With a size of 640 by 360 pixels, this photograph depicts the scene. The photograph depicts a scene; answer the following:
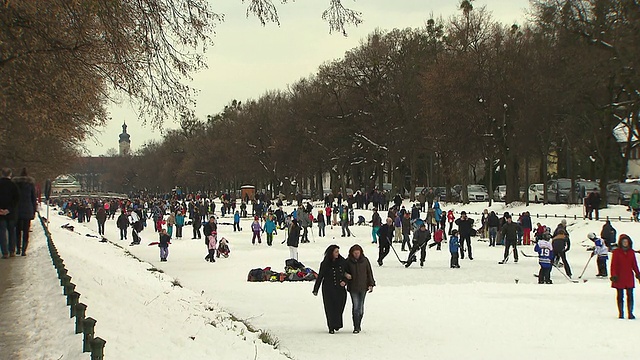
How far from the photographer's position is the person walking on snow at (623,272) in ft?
52.7

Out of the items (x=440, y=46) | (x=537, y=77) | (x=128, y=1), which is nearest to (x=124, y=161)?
(x=440, y=46)

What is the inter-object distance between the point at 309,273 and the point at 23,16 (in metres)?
12.6

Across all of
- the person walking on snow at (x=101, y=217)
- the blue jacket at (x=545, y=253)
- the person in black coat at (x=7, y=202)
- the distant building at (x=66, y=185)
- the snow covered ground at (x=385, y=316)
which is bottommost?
the snow covered ground at (x=385, y=316)

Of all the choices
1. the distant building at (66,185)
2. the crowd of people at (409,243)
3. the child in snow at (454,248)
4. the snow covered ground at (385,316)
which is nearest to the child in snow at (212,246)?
the crowd of people at (409,243)

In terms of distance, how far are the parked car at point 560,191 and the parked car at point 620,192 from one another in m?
3.06

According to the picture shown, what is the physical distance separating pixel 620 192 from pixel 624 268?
3776cm

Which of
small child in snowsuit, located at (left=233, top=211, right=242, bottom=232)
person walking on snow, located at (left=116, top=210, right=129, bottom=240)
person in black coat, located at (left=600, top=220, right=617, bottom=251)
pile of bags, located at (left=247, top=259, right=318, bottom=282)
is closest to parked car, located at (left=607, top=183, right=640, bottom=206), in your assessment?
small child in snowsuit, located at (left=233, top=211, right=242, bottom=232)

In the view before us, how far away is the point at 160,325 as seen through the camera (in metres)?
12.3

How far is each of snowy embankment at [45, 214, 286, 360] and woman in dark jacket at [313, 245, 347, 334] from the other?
3.74 ft

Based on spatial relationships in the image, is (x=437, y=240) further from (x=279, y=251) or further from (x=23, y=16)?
(x=23, y=16)

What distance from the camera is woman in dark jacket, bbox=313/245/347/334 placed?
14430 millimetres

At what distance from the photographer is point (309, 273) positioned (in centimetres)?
2395

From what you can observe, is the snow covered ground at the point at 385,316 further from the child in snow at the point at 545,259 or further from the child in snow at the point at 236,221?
the child in snow at the point at 236,221

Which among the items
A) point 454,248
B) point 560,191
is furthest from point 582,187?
point 454,248
